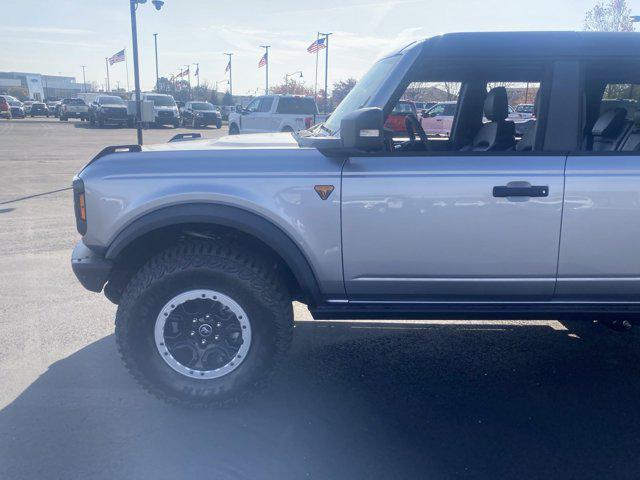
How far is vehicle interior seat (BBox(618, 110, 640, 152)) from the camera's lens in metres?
3.59

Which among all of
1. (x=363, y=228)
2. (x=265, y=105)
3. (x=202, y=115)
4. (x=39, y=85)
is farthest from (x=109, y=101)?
(x=39, y=85)

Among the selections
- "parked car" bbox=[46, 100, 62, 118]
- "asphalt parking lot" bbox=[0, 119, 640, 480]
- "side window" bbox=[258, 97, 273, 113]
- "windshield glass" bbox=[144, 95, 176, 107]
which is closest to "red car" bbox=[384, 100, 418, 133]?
"asphalt parking lot" bbox=[0, 119, 640, 480]

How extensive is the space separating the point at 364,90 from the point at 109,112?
32.1 meters

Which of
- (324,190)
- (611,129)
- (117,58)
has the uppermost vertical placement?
(117,58)

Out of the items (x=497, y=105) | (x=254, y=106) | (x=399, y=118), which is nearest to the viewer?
(x=497, y=105)

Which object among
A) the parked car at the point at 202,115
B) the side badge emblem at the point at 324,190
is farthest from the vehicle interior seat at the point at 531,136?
the parked car at the point at 202,115

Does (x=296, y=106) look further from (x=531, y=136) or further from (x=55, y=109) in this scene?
(x=55, y=109)

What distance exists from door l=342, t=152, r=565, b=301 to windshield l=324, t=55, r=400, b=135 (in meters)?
0.59

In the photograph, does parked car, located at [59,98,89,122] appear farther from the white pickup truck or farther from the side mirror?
the side mirror

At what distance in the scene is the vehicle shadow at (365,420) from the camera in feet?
9.22

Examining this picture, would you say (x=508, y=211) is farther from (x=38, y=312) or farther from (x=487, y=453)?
(x=38, y=312)

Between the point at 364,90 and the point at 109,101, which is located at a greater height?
the point at 109,101

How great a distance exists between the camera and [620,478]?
271cm

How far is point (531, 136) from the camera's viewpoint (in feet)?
11.3
